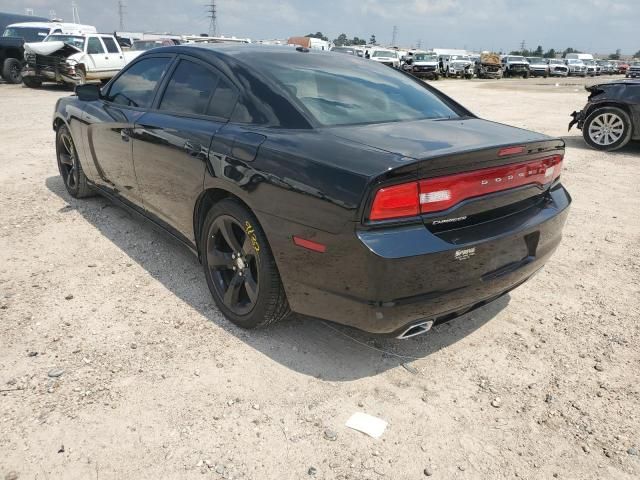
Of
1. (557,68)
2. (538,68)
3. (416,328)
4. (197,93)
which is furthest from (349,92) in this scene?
(557,68)

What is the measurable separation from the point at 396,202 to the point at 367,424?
3.31 feet

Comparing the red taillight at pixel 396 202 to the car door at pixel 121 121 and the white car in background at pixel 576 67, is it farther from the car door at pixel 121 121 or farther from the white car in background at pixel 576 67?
the white car in background at pixel 576 67

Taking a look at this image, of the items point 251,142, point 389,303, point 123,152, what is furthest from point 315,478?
point 123,152

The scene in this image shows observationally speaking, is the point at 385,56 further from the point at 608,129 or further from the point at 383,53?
the point at 608,129

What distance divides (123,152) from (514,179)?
2.86 meters

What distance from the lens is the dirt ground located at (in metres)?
2.09

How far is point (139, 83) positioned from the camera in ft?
13.0

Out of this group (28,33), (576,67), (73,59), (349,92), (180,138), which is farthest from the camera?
(576,67)

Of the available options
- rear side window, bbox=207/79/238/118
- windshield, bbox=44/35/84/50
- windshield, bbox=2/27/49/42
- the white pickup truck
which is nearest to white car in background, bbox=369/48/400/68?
the white pickup truck

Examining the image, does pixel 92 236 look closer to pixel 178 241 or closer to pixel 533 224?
pixel 178 241

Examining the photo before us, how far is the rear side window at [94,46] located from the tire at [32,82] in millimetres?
2058

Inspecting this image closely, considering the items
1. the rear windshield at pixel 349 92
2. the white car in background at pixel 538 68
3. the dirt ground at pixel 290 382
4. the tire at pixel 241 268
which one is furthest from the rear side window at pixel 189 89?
the white car in background at pixel 538 68

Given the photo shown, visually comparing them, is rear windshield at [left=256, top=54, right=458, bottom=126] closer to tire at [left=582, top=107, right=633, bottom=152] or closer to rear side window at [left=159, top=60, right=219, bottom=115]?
rear side window at [left=159, top=60, right=219, bottom=115]

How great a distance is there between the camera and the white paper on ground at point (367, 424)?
7.34 ft
